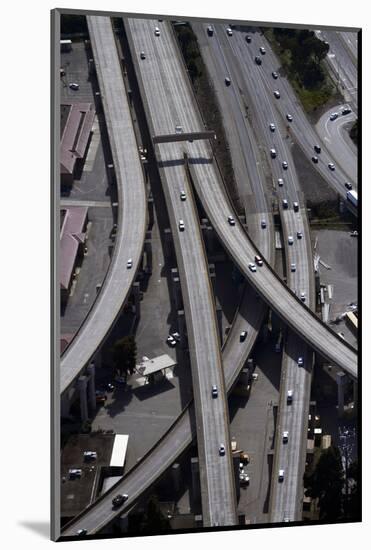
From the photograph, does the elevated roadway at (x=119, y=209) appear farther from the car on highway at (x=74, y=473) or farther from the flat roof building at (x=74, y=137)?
the car on highway at (x=74, y=473)

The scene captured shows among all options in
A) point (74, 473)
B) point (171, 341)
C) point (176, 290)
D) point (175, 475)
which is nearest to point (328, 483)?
point (175, 475)

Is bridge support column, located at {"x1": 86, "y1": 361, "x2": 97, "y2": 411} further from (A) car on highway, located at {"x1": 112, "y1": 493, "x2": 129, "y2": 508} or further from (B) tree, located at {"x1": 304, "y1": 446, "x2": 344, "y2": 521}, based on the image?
(B) tree, located at {"x1": 304, "y1": 446, "x2": 344, "y2": 521}

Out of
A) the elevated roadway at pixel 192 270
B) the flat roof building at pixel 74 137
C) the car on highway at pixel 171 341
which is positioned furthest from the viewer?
the flat roof building at pixel 74 137

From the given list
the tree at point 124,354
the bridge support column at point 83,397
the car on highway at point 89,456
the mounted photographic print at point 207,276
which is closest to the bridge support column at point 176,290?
the mounted photographic print at point 207,276

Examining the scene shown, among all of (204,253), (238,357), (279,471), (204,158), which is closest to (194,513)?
(279,471)

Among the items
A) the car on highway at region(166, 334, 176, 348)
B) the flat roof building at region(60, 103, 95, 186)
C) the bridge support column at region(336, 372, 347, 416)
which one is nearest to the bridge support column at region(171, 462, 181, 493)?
the bridge support column at region(336, 372, 347, 416)

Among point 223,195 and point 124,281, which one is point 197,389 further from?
point 223,195
